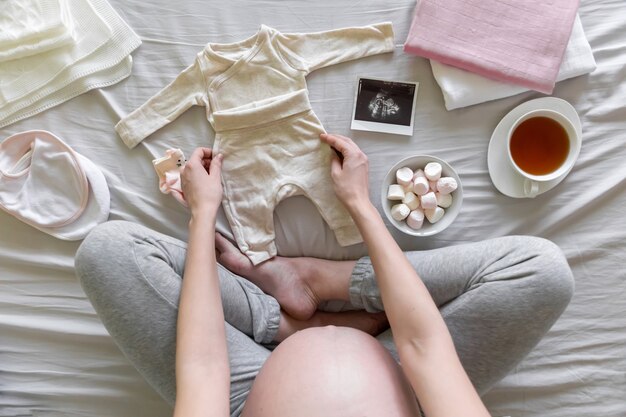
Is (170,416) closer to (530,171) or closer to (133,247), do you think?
(133,247)

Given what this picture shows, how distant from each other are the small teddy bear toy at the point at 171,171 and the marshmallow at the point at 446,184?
434 millimetres

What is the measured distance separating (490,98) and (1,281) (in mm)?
942

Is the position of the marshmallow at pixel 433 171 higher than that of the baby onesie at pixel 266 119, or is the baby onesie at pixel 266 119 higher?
the baby onesie at pixel 266 119

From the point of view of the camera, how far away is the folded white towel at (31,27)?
0.86 meters

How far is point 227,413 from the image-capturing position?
619 mm

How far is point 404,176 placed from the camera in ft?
2.72

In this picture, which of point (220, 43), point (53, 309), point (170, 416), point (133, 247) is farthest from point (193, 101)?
point (170, 416)

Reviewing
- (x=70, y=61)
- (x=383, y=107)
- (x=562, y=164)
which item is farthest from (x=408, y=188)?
(x=70, y=61)

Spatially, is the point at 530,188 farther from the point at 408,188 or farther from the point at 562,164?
the point at 408,188

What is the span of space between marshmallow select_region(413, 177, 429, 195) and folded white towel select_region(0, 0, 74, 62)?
660 mm

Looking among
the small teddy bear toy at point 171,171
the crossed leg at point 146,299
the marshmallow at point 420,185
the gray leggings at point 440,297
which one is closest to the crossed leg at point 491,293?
the gray leggings at point 440,297

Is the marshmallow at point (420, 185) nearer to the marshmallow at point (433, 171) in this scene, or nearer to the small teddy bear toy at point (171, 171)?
the marshmallow at point (433, 171)

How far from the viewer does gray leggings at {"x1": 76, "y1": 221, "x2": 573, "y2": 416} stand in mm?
713

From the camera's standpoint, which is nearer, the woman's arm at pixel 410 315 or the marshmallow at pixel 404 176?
the woman's arm at pixel 410 315
